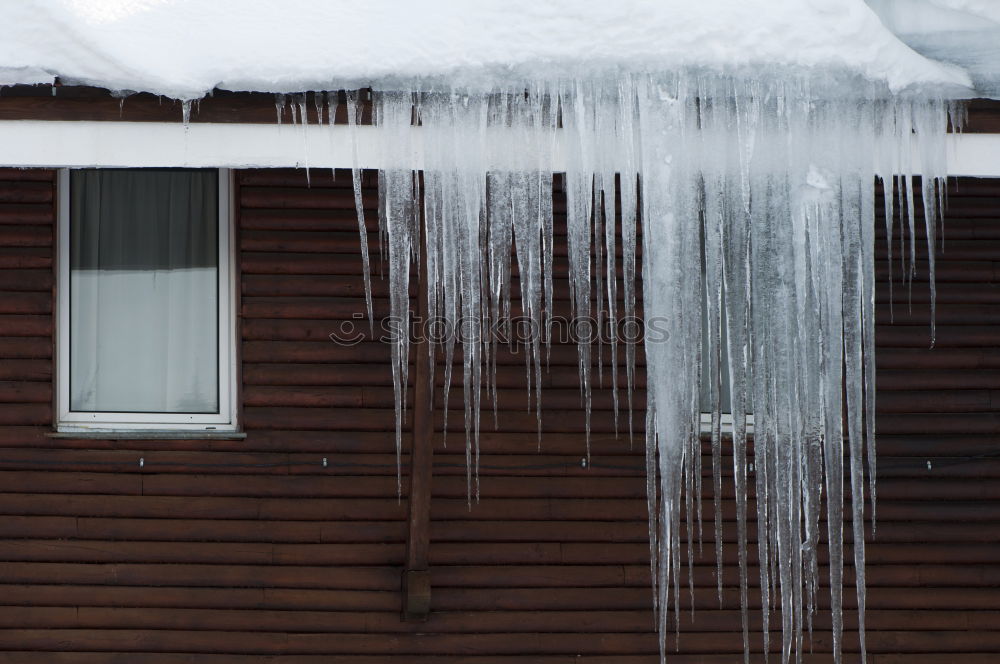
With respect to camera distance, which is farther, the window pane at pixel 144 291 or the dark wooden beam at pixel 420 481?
the window pane at pixel 144 291

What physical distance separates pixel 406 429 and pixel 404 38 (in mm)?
2063

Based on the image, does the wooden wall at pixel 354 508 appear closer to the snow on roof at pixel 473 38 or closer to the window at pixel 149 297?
the window at pixel 149 297

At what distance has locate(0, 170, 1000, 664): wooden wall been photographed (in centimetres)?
416

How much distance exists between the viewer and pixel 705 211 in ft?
9.62

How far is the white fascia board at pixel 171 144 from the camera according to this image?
262 centimetres

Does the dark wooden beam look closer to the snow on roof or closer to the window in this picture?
the snow on roof

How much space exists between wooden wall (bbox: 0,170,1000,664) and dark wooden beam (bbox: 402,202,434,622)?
0.20m

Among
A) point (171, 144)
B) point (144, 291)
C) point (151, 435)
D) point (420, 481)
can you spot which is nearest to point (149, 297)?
point (144, 291)

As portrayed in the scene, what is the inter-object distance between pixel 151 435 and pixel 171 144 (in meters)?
1.93

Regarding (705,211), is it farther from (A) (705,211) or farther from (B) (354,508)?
(B) (354,508)

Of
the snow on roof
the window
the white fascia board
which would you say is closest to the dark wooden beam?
the white fascia board

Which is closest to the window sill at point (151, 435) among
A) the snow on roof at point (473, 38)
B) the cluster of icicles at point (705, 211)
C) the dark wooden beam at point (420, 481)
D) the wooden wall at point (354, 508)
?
the wooden wall at point (354, 508)

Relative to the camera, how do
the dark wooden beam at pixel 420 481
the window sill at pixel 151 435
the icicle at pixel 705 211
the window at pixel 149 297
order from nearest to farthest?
the icicle at pixel 705 211, the dark wooden beam at pixel 420 481, the window sill at pixel 151 435, the window at pixel 149 297

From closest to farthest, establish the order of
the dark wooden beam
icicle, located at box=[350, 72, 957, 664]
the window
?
icicle, located at box=[350, 72, 957, 664] < the dark wooden beam < the window
